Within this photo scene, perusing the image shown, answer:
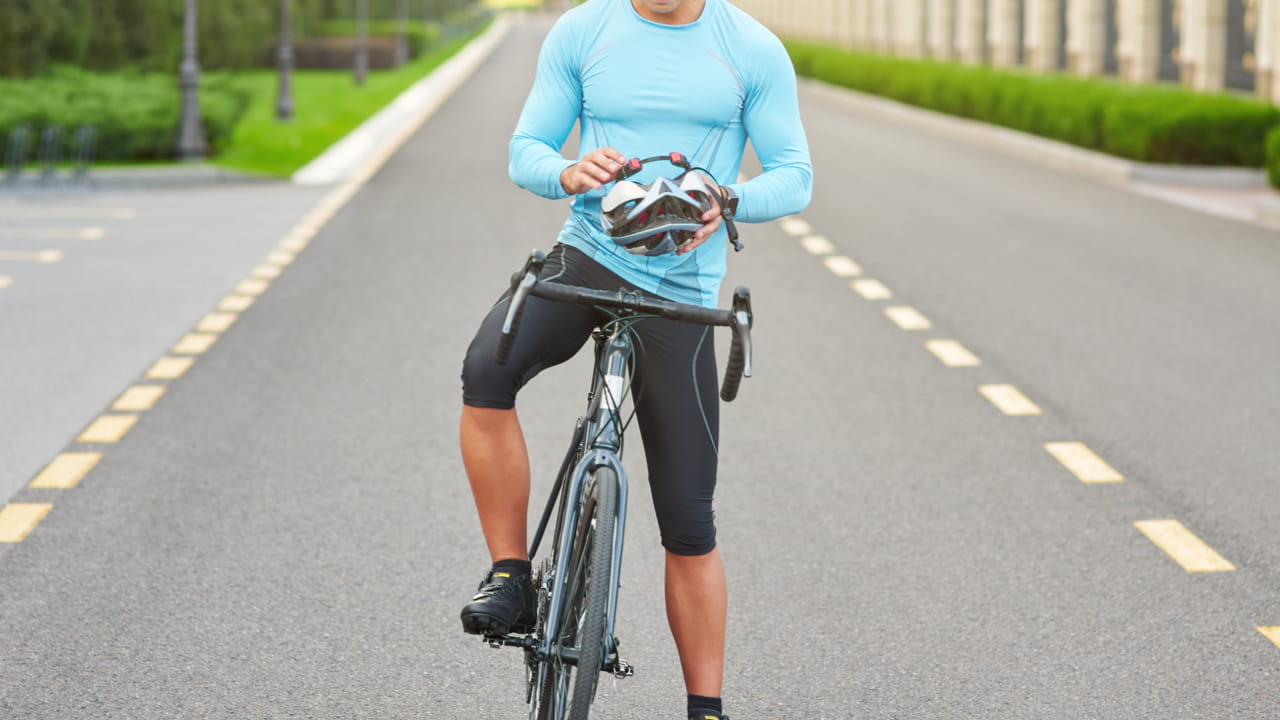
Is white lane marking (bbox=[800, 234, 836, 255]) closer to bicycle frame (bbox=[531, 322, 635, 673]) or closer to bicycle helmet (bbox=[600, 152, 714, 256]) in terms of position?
bicycle frame (bbox=[531, 322, 635, 673])

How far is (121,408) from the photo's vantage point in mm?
8742

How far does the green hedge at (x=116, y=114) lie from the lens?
73.5ft

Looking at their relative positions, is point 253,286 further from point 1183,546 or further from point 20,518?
point 1183,546

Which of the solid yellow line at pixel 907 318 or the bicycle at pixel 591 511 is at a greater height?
the bicycle at pixel 591 511

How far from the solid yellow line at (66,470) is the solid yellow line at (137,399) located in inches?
37.1

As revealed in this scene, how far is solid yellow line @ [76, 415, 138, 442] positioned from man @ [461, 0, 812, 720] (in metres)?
4.17

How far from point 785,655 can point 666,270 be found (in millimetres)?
1437

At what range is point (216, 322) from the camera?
11297 millimetres

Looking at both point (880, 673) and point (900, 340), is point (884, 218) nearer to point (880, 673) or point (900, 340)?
point (900, 340)

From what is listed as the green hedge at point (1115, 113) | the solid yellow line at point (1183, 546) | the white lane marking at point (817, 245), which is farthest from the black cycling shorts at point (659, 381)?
the green hedge at point (1115, 113)

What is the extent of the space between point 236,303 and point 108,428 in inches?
151

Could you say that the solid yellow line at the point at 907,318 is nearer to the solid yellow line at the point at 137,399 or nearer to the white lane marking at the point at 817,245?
the white lane marking at the point at 817,245

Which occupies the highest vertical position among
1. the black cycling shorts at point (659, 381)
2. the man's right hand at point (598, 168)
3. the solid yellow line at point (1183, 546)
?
the man's right hand at point (598, 168)

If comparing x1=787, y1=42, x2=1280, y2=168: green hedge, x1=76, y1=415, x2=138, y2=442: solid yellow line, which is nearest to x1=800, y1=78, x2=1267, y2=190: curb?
x1=787, y1=42, x2=1280, y2=168: green hedge
